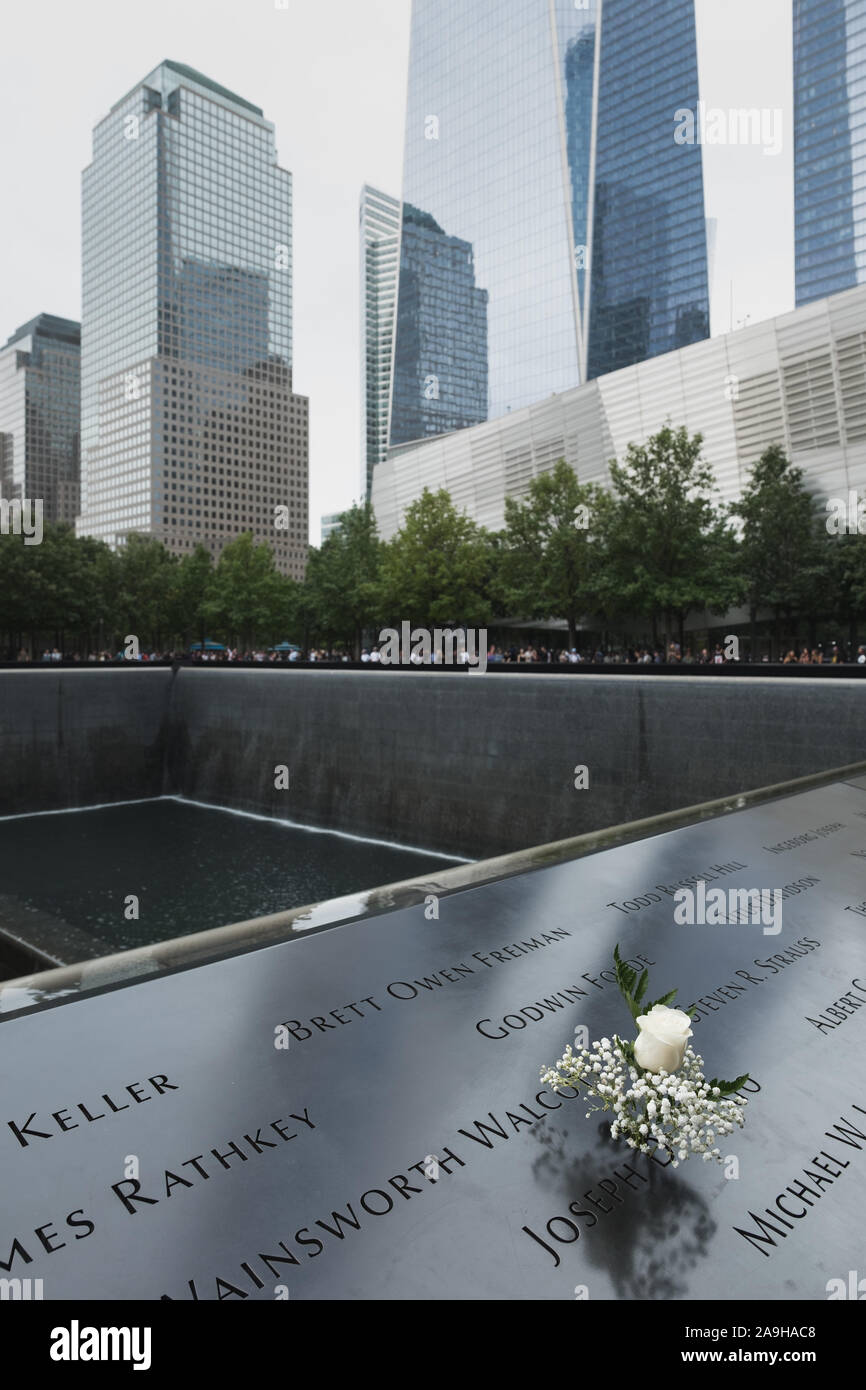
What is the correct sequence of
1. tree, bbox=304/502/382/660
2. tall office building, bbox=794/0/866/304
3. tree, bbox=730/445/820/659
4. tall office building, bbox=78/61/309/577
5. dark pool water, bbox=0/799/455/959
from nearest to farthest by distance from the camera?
dark pool water, bbox=0/799/455/959 < tree, bbox=730/445/820/659 < tree, bbox=304/502/382/660 < tall office building, bbox=794/0/866/304 < tall office building, bbox=78/61/309/577

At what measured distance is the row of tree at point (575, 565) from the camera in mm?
40062

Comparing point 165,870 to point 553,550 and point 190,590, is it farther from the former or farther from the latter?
point 190,590

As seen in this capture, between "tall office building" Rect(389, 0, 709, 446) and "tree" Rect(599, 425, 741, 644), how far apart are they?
78.2 meters

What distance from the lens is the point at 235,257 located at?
6304 inches

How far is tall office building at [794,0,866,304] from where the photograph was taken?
122 m

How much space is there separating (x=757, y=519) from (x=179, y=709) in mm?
30628

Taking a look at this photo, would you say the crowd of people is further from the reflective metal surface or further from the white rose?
the white rose

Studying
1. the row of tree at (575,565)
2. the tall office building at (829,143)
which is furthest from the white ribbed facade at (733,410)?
the tall office building at (829,143)

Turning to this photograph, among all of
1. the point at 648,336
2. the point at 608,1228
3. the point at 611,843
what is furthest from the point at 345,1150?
the point at 648,336

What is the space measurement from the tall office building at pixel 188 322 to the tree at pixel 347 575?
329 ft

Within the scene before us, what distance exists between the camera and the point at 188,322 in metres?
154

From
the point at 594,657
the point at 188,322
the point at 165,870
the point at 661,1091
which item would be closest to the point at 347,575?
the point at 594,657

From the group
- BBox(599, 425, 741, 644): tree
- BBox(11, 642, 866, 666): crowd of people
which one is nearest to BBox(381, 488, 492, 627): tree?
BBox(11, 642, 866, 666): crowd of people
